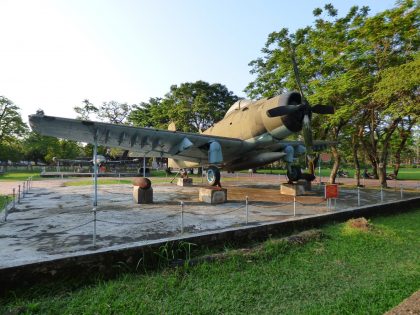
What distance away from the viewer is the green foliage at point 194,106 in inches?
1677

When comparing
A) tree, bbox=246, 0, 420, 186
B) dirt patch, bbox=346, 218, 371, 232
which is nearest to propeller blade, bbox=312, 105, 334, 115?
tree, bbox=246, 0, 420, 186

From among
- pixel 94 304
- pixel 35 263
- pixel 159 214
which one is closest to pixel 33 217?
pixel 159 214

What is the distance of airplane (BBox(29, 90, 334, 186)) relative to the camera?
11.9 metres

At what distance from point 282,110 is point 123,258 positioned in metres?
9.07

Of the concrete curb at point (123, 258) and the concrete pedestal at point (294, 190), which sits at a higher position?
the concrete pedestal at point (294, 190)

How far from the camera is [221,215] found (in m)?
9.83

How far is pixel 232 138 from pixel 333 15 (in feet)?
39.4

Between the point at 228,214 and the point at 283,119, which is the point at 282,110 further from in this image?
the point at 228,214

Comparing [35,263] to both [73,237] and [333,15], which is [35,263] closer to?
[73,237]

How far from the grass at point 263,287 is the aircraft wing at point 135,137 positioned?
7.25 metres

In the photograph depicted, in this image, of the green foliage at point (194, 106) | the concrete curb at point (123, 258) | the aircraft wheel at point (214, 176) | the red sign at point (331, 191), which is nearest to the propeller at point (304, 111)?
the red sign at point (331, 191)

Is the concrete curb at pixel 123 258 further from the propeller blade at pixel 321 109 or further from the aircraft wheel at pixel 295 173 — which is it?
the aircraft wheel at pixel 295 173

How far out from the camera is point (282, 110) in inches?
476

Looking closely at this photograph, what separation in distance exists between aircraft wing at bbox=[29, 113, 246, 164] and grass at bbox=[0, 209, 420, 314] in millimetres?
7246
